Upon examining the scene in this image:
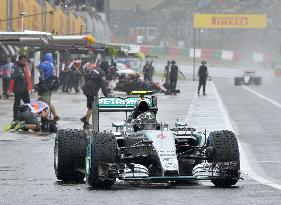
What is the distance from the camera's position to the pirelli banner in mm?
119812

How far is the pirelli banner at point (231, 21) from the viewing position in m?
120

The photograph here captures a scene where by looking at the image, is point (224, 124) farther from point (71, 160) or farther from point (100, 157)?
point (100, 157)

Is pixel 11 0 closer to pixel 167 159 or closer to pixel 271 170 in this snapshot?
pixel 271 170

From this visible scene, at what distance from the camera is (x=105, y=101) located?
15562mm

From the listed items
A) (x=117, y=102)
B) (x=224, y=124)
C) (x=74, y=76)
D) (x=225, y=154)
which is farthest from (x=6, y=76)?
(x=225, y=154)

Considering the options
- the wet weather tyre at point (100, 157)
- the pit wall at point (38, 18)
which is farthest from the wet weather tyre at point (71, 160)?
the pit wall at point (38, 18)

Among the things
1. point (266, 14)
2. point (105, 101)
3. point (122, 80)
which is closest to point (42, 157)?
point (105, 101)

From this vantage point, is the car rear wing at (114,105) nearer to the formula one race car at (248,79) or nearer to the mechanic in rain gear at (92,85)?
the mechanic in rain gear at (92,85)

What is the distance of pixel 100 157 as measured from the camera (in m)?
11.9

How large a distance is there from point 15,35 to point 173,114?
5.01m

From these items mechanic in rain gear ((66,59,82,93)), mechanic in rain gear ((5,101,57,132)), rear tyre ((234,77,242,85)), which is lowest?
rear tyre ((234,77,242,85))

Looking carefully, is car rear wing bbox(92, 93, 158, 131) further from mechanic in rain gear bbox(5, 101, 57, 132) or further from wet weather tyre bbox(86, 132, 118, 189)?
mechanic in rain gear bbox(5, 101, 57, 132)

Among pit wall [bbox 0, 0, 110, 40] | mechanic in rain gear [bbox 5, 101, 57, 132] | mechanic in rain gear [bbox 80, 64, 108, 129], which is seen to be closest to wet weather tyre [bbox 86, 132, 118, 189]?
mechanic in rain gear [bbox 5, 101, 57, 132]

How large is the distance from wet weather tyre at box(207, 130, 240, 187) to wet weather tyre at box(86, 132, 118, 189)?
1.18 m
